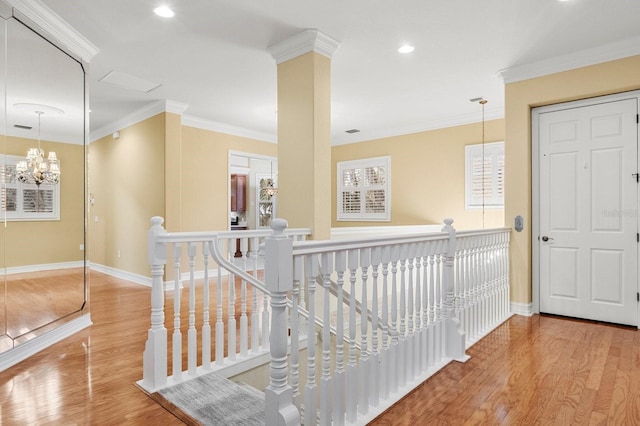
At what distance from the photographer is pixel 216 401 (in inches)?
86.1

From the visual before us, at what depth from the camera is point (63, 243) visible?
3.75 m

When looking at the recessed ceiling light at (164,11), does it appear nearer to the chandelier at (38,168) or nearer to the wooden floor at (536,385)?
the chandelier at (38,168)

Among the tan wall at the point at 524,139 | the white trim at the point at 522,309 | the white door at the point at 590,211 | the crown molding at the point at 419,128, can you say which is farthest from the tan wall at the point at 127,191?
the white door at the point at 590,211

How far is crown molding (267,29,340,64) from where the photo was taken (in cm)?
330

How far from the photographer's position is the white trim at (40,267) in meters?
2.93

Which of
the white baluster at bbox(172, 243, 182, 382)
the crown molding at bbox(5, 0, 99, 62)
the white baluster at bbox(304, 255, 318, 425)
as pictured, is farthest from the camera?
the crown molding at bbox(5, 0, 99, 62)

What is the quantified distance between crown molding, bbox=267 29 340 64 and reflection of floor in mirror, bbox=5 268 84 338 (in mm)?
3028

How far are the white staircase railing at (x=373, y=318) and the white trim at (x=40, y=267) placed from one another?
7.84 feet

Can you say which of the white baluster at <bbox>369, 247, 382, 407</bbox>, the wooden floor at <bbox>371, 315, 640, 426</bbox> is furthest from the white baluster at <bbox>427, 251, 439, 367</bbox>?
the white baluster at <bbox>369, 247, 382, 407</bbox>

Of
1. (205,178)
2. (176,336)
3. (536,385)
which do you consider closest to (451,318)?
(536,385)

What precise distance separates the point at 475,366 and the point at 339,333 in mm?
1403

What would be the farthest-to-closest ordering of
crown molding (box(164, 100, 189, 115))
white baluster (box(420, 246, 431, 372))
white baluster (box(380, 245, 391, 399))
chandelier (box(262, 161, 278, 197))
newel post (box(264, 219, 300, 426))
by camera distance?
1. chandelier (box(262, 161, 278, 197))
2. crown molding (box(164, 100, 189, 115))
3. white baluster (box(420, 246, 431, 372))
4. white baluster (box(380, 245, 391, 399))
5. newel post (box(264, 219, 300, 426))

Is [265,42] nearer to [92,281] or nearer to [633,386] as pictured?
[633,386]

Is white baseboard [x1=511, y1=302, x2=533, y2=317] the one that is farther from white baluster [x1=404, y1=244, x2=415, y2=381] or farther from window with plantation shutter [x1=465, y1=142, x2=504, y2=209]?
white baluster [x1=404, y1=244, x2=415, y2=381]
